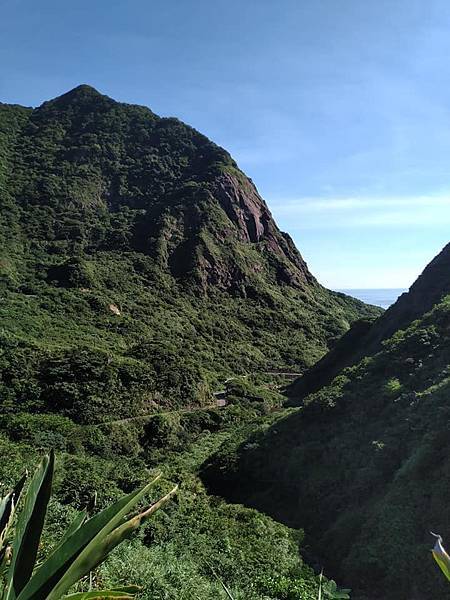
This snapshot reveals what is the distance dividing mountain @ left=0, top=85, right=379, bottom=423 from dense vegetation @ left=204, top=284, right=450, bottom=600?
1413cm

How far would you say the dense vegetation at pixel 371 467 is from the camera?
36.4 feet

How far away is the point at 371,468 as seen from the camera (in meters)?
14.8

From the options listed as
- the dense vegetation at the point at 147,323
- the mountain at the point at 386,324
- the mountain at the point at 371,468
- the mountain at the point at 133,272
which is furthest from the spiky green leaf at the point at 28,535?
the mountain at the point at 133,272

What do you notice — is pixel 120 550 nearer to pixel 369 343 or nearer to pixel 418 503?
pixel 418 503

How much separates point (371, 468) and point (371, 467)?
0.15 feet

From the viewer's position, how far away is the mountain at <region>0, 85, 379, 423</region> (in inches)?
1273

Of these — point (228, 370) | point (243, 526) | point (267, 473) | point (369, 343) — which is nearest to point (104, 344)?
point (228, 370)

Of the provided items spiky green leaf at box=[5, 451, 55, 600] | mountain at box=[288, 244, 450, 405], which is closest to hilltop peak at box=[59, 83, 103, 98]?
mountain at box=[288, 244, 450, 405]

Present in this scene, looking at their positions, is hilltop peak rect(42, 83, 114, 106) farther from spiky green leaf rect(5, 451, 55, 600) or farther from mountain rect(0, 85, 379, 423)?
spiky green leaf rect(5, 451, 55, 600)

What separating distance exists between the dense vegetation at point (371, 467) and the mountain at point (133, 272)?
14.1m

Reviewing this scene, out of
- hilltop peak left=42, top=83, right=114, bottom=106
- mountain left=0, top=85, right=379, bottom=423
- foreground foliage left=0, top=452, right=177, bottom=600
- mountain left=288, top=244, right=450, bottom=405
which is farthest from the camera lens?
hilltop peak left=42, top=83, right=114, bottom=106

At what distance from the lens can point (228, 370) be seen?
49656 millimetres

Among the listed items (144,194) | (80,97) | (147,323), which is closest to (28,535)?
(147,323)

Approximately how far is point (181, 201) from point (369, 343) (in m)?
53.9
